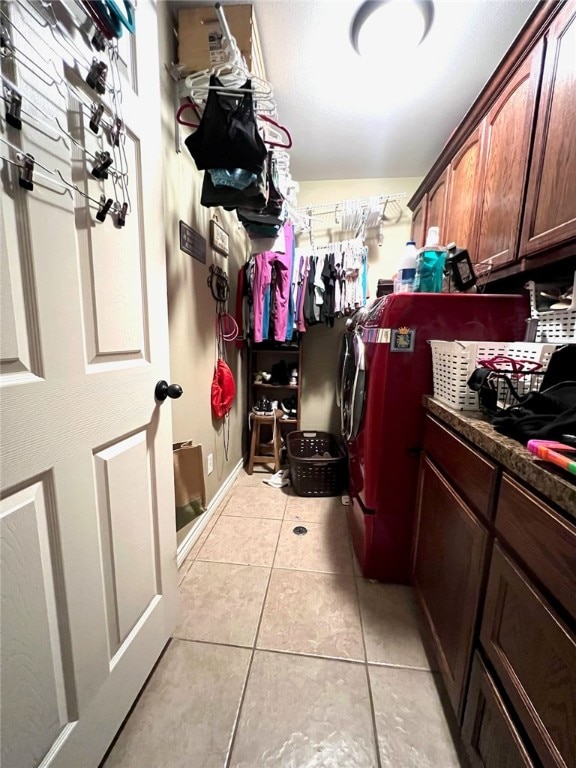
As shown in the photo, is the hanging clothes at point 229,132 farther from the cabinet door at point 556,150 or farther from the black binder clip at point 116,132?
the cabinet door at point 556,150

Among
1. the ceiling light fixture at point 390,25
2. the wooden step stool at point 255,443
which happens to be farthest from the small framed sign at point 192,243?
the wooden step stool at point 255,443

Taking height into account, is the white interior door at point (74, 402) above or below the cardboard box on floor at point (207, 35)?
below

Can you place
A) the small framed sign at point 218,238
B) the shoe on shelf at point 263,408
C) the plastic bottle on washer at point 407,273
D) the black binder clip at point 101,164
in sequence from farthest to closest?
the shoe on shelf at point 263,408 < the small framed sign at point 218,238 < the plastic bottle on washer at point 407,273 < the black binder clip at point 101,164

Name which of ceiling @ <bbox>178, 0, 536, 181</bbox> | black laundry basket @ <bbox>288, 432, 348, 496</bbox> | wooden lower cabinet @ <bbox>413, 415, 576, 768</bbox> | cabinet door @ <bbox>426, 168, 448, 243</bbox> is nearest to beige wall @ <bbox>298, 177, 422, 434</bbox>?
ceiling @ <bbox>178, 0, 536, 181</bbox>

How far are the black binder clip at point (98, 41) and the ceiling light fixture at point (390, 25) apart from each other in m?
1.30

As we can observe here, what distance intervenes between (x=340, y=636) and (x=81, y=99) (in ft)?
5.88

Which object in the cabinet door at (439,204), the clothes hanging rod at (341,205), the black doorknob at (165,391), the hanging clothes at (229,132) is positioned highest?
the clothes hanging rod at (341,205)

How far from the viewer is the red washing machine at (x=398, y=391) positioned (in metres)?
1.15

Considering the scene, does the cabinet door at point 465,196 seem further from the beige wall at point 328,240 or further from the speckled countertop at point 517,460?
the speckled countertop at point 517,460

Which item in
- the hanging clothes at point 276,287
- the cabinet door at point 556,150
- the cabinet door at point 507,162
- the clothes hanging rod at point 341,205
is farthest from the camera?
the clothes hanging rod at point 341,205

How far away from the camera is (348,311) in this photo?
2350mm

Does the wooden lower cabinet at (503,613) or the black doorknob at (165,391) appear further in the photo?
the black doorknob at (165,391)

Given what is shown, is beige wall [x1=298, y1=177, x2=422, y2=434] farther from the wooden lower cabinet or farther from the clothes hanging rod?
the wooden lower cabinet

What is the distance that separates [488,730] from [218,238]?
223 cm
